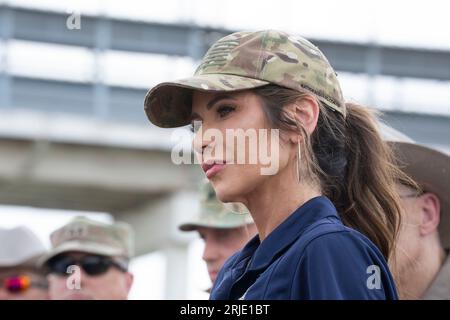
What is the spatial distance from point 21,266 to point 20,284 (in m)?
0.29

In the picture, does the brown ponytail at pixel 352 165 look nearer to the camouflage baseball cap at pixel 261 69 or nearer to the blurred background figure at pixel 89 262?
the camouflage baseball cap at pixel 261 69

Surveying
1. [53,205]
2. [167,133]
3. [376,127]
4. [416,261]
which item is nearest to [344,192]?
[376,127]

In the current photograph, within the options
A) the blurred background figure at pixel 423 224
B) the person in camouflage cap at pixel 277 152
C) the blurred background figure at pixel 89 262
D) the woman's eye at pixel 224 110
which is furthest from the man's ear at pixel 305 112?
the blurred background figure at pixel 89 262

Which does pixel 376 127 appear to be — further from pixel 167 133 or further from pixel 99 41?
pixel 99 41

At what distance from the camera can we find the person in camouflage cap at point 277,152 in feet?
9.64

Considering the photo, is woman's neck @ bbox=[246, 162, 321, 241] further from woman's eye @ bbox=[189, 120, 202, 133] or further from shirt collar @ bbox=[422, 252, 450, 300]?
shirt collar @ bbox=[422, 252, 450, 300]

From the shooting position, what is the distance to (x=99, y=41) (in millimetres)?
25688

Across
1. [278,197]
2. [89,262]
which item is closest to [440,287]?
[278,197]

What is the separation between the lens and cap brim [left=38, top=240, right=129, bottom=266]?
6363 millimetres

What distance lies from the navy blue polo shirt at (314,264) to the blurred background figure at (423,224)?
122 cm

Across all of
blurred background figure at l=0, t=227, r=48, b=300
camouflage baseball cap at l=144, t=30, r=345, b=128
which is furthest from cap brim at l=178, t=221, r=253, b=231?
camouflage baseball cap at l=144, t=30, r=345, b=128

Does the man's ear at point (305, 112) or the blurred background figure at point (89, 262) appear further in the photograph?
the blurred background figure at point (89, 262)

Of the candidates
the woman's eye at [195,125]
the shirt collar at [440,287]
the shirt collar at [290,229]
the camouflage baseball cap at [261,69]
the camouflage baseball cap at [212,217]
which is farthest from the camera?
the camouflage baseball cap at [212,217]
